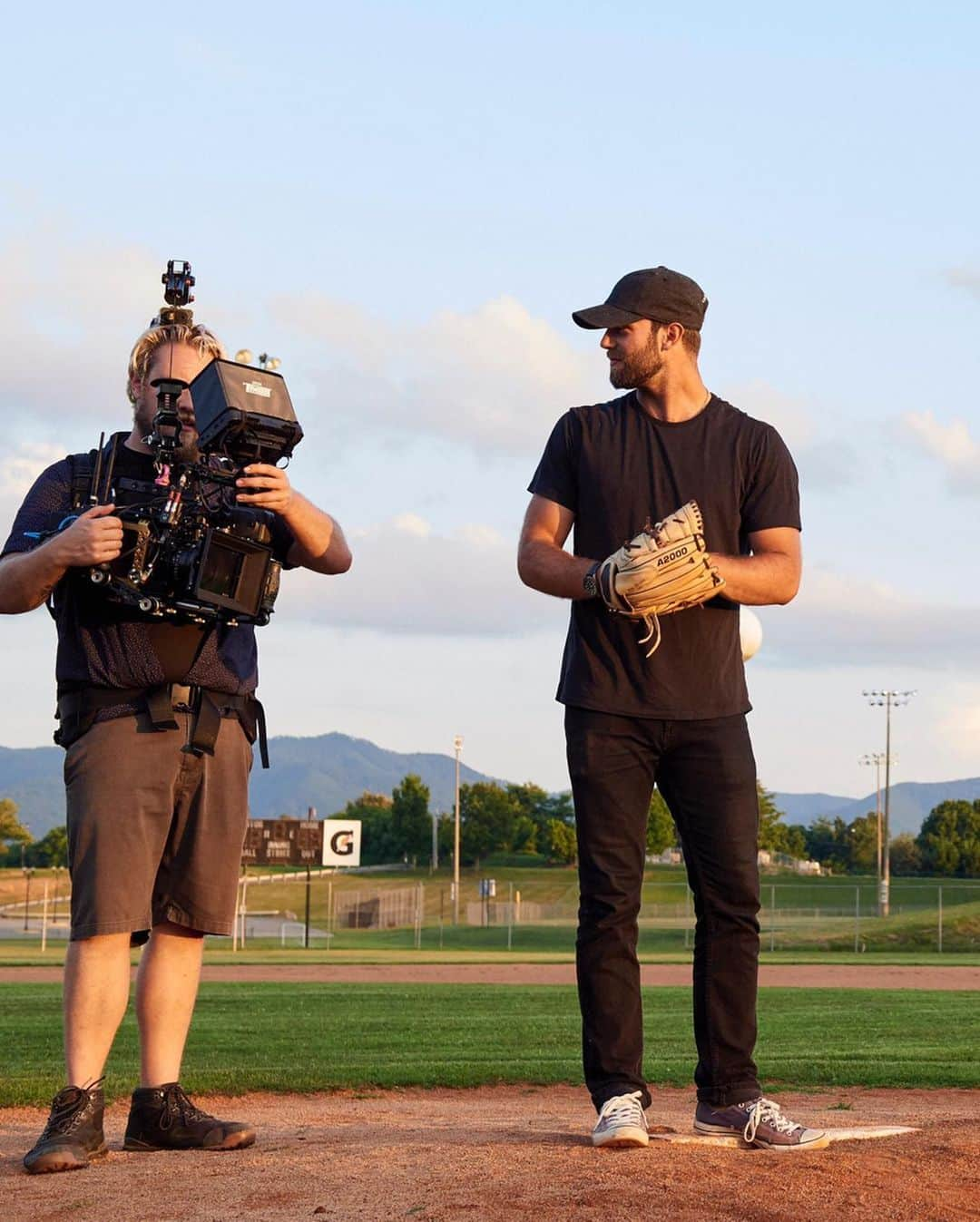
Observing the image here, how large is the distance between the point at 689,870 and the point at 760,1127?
82cm

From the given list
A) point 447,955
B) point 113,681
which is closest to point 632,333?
point 113,681

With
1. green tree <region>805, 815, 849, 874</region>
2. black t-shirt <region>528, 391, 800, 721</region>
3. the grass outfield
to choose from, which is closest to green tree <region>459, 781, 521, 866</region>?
green tree <region>805, 815, 849, 874</region>

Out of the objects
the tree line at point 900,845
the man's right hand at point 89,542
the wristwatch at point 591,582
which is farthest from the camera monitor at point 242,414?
the tree line at point 900,845

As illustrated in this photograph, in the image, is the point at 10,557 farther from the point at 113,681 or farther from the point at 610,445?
the point at 610,445

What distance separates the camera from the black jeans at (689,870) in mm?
5094

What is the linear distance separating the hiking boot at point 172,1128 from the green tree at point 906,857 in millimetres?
97507

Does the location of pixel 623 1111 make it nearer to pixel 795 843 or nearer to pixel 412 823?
pixel 412 823

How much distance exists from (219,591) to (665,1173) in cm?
223

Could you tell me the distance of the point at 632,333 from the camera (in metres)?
5.28

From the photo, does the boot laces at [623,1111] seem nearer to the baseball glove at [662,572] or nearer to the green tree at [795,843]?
the baseball glove at [662,572]

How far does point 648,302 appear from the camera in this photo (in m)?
5.27

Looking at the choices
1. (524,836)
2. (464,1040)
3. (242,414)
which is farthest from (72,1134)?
(524,836)

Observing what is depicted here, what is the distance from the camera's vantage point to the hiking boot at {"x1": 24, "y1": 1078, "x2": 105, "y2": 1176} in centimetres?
488

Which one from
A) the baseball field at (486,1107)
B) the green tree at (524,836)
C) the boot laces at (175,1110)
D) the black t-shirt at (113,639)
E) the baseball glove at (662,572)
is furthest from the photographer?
the green tree at (524,836)
